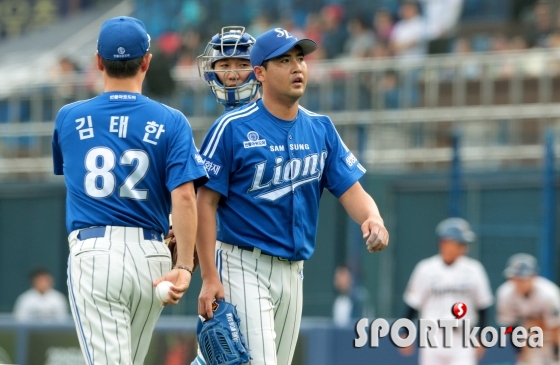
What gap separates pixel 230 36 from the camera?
614cm

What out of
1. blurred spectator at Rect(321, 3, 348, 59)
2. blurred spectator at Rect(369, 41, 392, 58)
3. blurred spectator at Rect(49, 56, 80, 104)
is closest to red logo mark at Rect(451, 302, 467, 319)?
blurred spectator at Rect(369, 41, 392, 58)

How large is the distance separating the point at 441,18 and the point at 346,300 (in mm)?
5550

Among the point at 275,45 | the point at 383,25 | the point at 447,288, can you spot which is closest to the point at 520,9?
the point at 383,25

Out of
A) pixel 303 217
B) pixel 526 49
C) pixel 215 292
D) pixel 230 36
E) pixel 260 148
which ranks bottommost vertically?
pixel 215 292

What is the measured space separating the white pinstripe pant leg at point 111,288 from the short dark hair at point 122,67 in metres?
0.71

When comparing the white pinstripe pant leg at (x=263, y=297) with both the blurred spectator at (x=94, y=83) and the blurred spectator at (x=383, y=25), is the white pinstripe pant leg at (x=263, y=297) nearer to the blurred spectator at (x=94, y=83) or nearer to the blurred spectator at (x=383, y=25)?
the blurred spectator at (x=94, y=83)

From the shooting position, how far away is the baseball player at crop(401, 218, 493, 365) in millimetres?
11234

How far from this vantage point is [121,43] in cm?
503

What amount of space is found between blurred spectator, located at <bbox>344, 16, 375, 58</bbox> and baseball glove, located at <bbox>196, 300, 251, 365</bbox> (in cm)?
1181

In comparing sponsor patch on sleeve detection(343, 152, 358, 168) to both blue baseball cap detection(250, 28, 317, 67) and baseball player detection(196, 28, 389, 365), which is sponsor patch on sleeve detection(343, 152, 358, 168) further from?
blue baseball cap detection(250, 28, 317, 67)

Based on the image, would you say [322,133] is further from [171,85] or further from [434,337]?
[171,85]

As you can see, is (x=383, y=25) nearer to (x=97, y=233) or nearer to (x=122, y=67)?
(x=122, y=67)

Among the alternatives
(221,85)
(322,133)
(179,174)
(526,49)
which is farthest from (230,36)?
(526,49)

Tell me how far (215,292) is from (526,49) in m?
10.9
